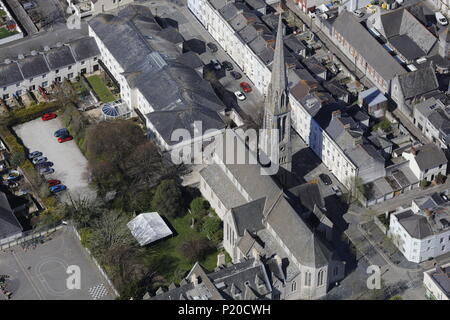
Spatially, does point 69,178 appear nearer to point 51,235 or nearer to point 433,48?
point 51,235

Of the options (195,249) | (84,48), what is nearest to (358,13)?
(84,48)

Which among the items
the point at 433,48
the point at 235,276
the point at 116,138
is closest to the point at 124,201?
the point at 116,138

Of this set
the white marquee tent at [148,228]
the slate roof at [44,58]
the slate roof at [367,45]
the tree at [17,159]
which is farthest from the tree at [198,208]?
the slate roof at [367,45]

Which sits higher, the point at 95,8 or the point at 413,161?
the point at 95,8

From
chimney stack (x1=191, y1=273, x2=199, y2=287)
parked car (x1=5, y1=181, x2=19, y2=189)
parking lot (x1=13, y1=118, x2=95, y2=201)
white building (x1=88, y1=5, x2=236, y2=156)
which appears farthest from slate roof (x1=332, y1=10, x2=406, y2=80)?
parked car (x1=5, y1=181, x2=19, y2=189)

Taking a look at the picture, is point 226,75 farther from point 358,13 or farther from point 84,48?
point 358,13

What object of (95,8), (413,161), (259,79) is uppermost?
(95,8)
